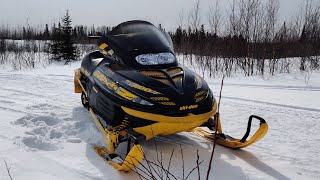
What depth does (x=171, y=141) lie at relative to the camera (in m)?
3.37

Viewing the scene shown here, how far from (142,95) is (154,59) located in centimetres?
55

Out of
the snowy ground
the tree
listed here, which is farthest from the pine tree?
the snowy ground

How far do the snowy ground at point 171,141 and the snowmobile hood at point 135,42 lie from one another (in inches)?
35.4

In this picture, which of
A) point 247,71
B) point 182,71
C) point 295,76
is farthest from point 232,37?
point 182,71

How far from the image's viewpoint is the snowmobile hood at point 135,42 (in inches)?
125

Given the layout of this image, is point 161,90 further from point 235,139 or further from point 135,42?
point 235,139

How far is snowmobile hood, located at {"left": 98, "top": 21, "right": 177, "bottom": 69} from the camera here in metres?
3.17

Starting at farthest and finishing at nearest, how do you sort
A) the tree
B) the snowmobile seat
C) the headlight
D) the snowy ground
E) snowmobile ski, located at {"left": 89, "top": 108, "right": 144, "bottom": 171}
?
the tree → the snowmobile seat → the headlight → the snowy ground → snowmobile ski, located at {"left": 89, "top": 108, "right": 144, "bottom": 171}

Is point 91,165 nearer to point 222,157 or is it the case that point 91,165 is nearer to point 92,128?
point 92,128

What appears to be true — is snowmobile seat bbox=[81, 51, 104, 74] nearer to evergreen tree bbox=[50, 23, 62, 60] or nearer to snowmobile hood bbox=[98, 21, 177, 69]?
snowmobile hood bbox=[98, 21, 177, 69]

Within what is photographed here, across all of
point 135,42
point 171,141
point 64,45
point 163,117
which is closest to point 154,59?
point 135,42

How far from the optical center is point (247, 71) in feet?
30.9

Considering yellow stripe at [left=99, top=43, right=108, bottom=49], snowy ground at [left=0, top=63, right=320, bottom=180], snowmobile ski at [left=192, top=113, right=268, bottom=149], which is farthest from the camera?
yellow stripe at [left=99, top=43, right=108, bottom=49]

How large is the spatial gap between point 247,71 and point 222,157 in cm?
688
